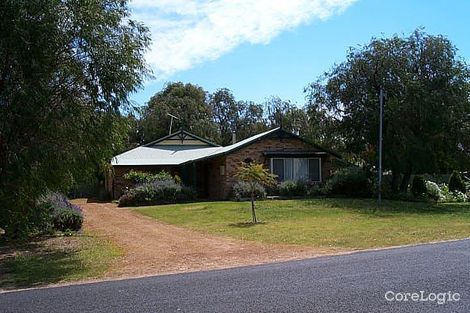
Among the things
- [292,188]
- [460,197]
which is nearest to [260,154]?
[292,188]

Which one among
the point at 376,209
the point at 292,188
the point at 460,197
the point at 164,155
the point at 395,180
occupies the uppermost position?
the point at 164,155

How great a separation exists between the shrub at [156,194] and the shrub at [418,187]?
14125 mm

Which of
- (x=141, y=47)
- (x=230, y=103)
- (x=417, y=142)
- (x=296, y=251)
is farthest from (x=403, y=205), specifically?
(x=230, y=103)

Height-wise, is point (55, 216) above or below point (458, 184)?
below

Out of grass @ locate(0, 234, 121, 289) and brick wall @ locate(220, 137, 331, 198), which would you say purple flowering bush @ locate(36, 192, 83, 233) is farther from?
brick wall @ locate(220, 137, 331, 198)

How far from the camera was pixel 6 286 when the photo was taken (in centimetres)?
926

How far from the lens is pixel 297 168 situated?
31703mm

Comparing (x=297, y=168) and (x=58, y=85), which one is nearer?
(x=58, y=85)

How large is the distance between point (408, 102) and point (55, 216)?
19.5 m

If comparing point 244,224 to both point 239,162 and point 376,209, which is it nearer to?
point 376,209

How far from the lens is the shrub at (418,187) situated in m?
32.8

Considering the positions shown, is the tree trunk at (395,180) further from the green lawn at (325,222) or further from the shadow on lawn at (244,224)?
the shadow on lawn at (244,224)

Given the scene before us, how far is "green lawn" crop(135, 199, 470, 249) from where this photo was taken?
1401 centimetres

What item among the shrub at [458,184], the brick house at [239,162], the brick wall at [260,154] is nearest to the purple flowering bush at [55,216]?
the brick wall at [260,154]
